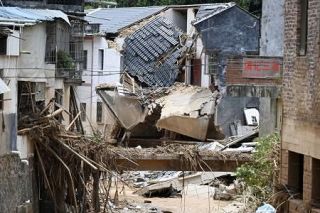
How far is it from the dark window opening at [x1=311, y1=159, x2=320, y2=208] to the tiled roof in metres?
32.1

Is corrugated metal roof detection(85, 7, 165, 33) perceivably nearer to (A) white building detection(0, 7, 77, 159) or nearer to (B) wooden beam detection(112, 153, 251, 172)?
(A) white building detection(0, 7, 77, 159)

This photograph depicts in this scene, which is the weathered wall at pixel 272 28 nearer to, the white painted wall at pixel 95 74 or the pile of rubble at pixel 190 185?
the pile of rubble at pixel 190 185

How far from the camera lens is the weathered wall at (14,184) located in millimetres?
23453

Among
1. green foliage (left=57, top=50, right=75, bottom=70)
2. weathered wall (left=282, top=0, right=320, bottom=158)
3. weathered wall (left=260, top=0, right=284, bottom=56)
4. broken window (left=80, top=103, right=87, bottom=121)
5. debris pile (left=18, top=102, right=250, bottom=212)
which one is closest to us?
weathered wall (left=282, top=0, right=320, bottom=158)

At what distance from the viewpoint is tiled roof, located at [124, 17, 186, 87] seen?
157 ft

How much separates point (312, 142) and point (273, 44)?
702 inches

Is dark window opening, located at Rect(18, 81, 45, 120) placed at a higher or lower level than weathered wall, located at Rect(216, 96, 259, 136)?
higher

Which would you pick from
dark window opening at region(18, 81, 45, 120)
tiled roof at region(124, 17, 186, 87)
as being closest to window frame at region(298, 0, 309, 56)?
dark window opening at region(18, 81, 45, 120)

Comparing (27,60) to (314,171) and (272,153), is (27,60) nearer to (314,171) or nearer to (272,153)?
(272,153)

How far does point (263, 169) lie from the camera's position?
21656 millimetres

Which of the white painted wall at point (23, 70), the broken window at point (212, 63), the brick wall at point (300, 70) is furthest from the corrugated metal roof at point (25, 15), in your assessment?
the brick wall at point (300, 70)

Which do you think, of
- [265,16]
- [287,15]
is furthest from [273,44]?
[287,15]

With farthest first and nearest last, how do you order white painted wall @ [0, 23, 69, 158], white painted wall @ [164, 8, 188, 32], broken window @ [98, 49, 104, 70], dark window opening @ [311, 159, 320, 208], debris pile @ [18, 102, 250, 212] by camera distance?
white painted wall @ [164, 8, 188, 32], broken window @ [98, 49, 104, 70], debris pile @ [18, 102, 250, 212], white painted wall @ [0, 23, 69, 158], dark window opening @ [311, 159, 320, 208]

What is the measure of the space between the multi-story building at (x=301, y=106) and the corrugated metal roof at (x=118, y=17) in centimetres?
3170
